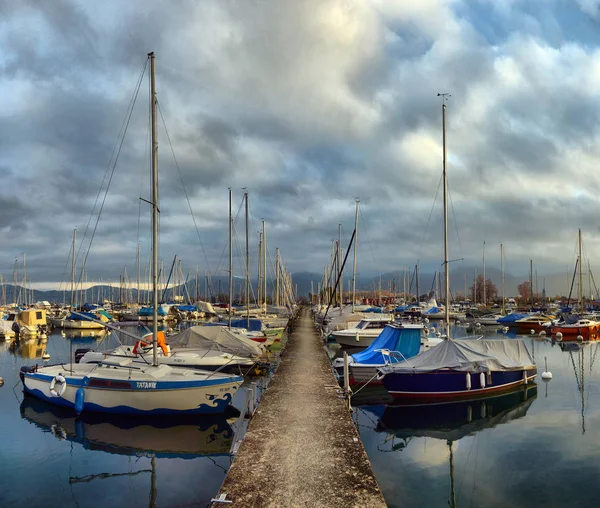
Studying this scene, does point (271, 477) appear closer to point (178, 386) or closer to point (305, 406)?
point (305, 406)

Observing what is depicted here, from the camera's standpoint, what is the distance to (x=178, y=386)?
16031 millimetres

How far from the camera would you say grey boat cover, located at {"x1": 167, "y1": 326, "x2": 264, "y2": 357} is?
2477 centimetres

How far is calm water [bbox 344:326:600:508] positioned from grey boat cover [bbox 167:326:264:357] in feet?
23.8

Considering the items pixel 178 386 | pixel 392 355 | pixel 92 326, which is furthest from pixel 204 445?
pixel 92 326

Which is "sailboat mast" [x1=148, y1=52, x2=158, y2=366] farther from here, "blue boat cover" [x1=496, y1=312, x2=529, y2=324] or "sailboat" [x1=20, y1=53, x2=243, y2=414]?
"blue boat cover" [x1=496, y1=312, x2=529, y2=324]

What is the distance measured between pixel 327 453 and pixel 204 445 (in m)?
5.41

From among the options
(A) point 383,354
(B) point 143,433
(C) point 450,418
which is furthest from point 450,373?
(B) point 143,433

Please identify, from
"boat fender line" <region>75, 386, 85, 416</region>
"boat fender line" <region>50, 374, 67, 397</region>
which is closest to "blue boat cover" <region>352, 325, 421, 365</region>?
"boat fender line" <region>75, 386, 85, 416</region>

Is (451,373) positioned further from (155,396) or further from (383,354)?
(155,396)

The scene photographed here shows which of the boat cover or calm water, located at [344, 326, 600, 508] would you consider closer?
calm water, located at [344, 326, 600, 508]

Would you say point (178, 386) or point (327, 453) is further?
point (178, 386)

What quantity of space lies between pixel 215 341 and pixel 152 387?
8.96 meters

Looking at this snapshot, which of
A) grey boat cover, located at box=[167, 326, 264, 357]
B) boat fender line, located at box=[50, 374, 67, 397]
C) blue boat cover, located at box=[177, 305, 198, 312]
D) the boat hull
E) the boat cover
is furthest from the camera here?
blue boat cover, located at box=[177, 305, 198, 312]

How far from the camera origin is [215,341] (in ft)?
81.8
